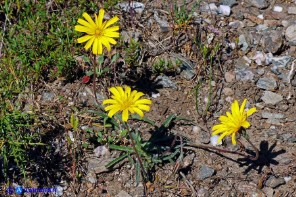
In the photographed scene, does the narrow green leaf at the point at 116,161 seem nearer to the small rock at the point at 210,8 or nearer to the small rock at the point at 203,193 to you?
the small rock at the point at 203,193

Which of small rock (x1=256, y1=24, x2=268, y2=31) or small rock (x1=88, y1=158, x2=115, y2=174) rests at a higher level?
small rock (x1=256, y1=24, x2=268, y2=31)

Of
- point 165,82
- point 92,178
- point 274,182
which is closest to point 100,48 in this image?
point 165,82

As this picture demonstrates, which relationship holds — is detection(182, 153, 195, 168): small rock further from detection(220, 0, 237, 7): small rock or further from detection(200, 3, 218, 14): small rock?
detection(220, 0, 237, 7): small rock

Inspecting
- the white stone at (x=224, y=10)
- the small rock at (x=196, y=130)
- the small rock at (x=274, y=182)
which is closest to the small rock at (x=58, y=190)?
the small rock at (x=196, y=130)

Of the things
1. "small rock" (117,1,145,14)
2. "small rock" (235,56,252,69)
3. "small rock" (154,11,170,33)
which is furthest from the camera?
"small rock" (117,1,145,14)

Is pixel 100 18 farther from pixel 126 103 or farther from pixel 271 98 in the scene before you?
pixel 271 98

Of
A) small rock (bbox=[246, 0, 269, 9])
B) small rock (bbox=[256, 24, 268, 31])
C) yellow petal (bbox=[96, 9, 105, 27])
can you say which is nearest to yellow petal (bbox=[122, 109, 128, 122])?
yellow petal (bbox=[96, 9, 105, 27])

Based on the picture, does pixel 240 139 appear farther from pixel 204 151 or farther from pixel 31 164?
pixel 31 164

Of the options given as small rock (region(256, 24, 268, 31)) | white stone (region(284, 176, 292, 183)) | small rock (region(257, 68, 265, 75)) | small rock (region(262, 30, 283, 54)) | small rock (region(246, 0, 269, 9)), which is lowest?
white stone (region(284, 176, 292, 183))
